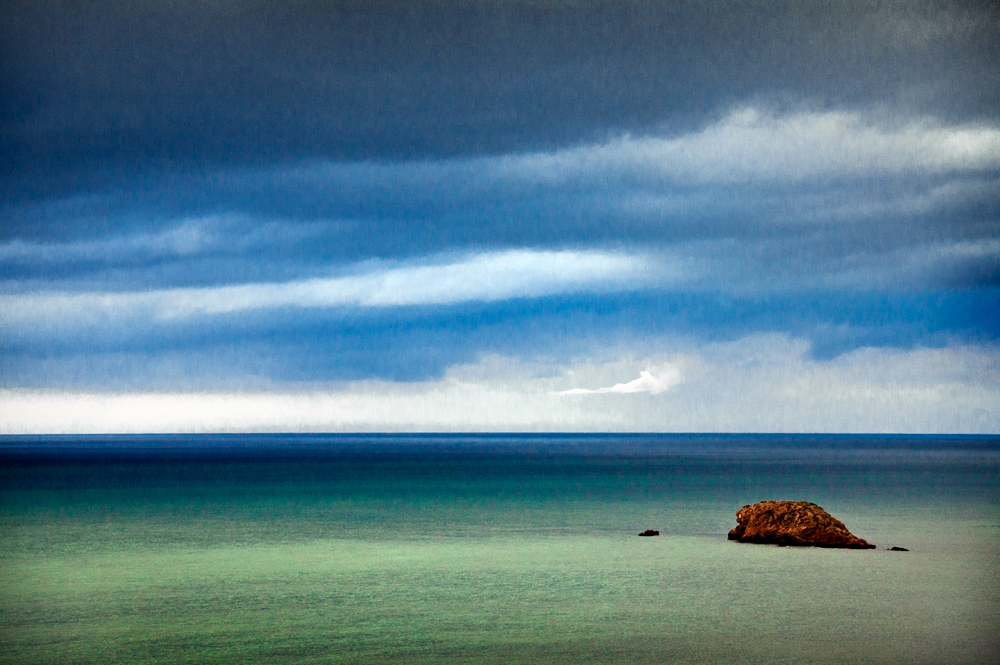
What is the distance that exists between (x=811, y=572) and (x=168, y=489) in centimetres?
5601

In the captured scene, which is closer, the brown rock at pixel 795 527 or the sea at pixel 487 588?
the sea at pixel 487 588

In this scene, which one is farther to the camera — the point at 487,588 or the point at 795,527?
the point at 795,527

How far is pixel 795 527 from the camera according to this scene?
33188 millimetres

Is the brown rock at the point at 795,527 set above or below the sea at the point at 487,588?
above

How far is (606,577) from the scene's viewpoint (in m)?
27.0

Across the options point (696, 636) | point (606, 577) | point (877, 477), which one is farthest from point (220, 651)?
point (877, 477)

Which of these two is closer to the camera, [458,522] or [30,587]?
[30,587]

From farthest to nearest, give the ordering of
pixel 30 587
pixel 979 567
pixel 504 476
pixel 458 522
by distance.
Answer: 1. pixel 504 476
2. pixel 458 522
3. pixel 979 567
4. pixel 30 587

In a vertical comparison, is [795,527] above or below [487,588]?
above

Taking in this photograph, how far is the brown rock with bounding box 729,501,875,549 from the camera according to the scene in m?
32.6

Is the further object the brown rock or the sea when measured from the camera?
the brown rock

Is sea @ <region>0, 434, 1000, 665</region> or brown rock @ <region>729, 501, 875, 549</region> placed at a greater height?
brown rock @ <region>729, 501, 875, 549</region>

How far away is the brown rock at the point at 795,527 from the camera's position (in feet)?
107

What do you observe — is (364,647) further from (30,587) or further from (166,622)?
(30,587)
